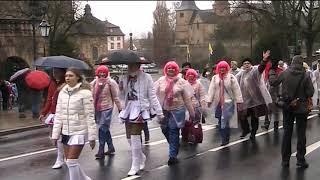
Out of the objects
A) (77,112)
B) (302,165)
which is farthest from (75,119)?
(302,165)

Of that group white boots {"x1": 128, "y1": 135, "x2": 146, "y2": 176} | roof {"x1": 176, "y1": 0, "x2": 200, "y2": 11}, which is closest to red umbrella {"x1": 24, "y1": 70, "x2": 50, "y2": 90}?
white boots {"x1": 128, "y1": 135, "x2": 146, "y2": 176}

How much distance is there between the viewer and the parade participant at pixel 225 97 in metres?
11.3

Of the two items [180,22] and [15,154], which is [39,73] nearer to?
[15,154]

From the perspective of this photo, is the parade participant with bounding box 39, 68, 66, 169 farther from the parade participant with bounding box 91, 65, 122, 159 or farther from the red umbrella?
the red umbrella

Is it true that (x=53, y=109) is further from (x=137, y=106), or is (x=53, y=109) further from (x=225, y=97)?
(x=225, y=97)

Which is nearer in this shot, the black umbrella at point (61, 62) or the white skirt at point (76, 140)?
the white skirt at point (76, 140)

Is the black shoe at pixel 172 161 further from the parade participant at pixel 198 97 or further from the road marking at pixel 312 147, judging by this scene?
the road marking at pixel 312 147

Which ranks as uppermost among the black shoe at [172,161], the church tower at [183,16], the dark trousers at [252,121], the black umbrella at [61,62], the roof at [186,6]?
the roof at [186,6]

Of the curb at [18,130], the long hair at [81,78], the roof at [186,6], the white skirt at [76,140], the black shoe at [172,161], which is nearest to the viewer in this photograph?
the white skirt at [76,140]

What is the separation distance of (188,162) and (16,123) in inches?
387

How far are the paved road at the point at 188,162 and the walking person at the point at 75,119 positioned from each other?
1.45 meters

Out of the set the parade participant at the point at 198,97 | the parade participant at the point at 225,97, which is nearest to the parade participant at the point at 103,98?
the parade participant at the point at 198,97

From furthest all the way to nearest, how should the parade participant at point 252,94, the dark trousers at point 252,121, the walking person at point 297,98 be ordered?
1. the parade participant at point 252,94
2. the dark trousers at point 252,121
3. the walking person at point 297,98

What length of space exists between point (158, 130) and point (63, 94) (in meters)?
7.43
